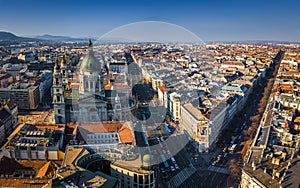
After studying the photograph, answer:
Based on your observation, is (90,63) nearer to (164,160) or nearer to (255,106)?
(164,160)

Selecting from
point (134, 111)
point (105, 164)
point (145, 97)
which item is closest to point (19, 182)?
point (105, 164)

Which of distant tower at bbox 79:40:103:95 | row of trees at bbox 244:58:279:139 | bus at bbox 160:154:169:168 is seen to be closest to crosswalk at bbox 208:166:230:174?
bus at bbox 160:154:169:168

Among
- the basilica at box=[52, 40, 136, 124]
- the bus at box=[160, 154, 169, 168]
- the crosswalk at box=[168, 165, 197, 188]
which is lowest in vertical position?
the crosswalk at box=[168, 165, 197, 188]

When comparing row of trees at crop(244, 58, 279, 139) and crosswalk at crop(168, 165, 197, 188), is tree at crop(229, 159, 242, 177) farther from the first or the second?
row of trees at crop(244, 58, 279, 139)

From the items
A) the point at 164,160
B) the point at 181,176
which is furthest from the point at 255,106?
the point at 181,176

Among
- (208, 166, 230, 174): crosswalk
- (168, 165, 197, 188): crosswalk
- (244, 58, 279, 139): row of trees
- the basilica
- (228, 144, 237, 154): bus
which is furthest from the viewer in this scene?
(244, 58, 279, 139): row of trees
